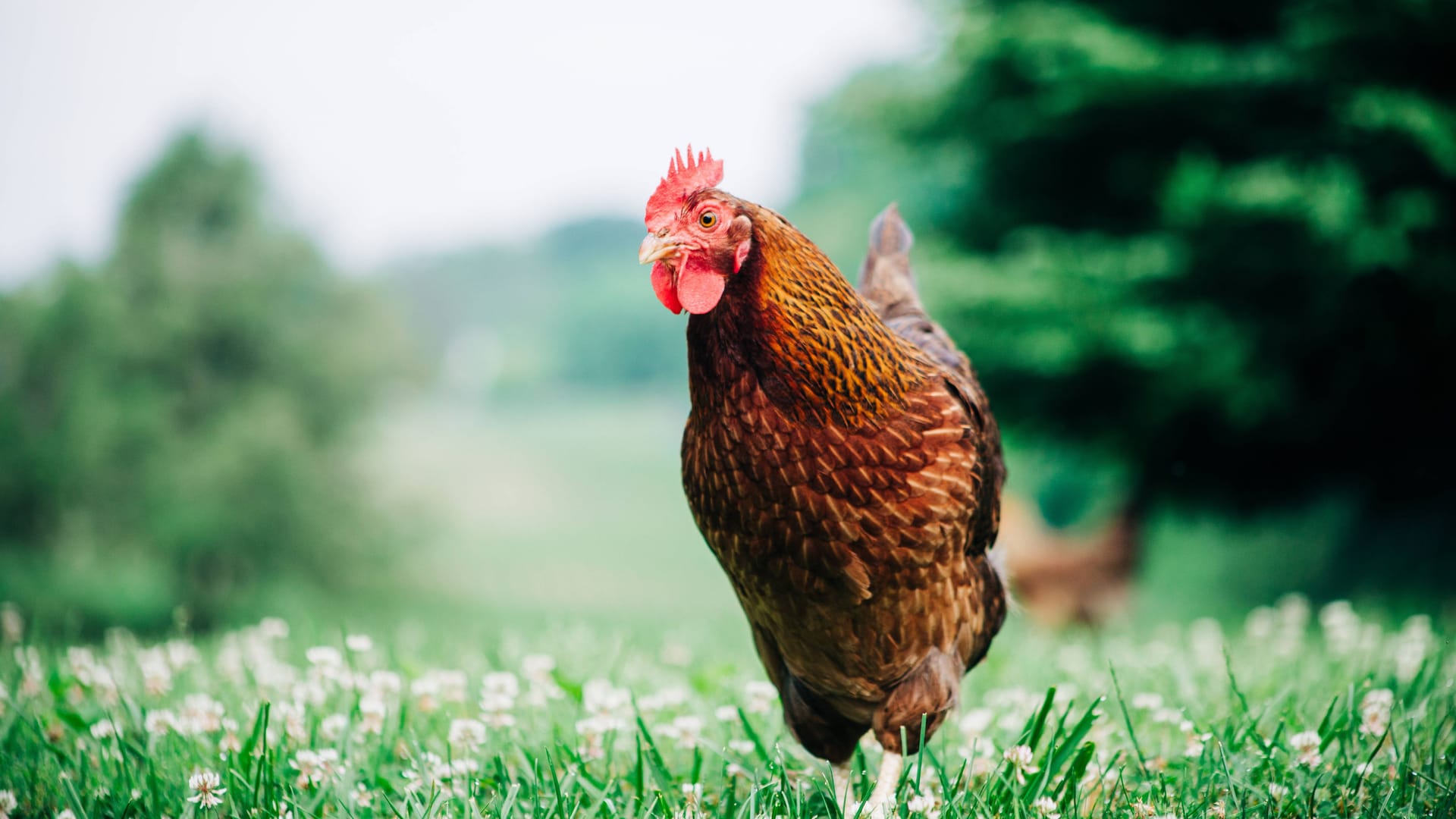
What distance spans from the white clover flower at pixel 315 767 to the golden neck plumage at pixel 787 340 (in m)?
1.18

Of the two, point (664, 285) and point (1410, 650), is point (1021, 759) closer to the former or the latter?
point (664, 285)

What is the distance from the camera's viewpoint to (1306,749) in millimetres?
2256

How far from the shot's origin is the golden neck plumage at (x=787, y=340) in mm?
2104

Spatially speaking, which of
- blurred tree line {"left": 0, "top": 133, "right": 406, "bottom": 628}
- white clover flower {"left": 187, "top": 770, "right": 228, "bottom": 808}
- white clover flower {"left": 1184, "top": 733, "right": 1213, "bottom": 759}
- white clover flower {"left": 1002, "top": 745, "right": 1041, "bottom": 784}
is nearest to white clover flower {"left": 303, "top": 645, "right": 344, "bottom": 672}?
white clover flower {"left": 187, "top": 770, "right": 228, "bottom": 808}

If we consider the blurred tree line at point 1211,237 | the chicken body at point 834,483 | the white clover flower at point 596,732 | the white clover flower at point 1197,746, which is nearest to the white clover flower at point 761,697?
the white clover flower at point 596,732

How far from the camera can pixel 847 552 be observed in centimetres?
212

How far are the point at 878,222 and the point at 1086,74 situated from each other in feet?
11.8

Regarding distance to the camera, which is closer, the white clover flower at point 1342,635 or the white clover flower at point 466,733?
the white clover flower at point 466,733

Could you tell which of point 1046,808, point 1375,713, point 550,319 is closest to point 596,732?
point 1046,808

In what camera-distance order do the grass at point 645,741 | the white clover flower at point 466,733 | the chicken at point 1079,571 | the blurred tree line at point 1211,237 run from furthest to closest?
the chicken at point 1079,571
the blurred tree line at point 1211,237
the white clover flower at point 466,733
the grass at point 645,741

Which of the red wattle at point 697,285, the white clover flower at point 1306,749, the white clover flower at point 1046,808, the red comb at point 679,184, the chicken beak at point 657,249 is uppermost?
the red comb at point 679,184

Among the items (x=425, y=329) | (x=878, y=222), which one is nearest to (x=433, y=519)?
(x=425, y=329)

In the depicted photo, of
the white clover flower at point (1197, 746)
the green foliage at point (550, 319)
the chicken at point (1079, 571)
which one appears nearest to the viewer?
the white clover flower at point (1197, 746)

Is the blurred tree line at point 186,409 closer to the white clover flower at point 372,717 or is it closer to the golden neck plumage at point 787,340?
the white clover flower at point 372,717
